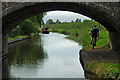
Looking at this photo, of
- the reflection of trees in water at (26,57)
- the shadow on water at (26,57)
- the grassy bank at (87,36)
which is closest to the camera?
the shadow on water at (26,57)

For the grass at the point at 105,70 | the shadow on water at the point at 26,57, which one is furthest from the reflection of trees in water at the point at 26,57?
the grass at the point at 105,70

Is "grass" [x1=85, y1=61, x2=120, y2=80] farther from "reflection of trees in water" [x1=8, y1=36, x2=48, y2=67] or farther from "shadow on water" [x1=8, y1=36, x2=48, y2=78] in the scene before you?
"reflection of trees in water" [x1=8, y1=36, x2=48, y2=67]

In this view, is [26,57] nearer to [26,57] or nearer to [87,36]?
[26,57]

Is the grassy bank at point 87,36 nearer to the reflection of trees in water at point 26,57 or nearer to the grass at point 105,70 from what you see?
the reflection of trees in water at point 26,57

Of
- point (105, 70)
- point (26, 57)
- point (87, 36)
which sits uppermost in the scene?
point (87, 36)

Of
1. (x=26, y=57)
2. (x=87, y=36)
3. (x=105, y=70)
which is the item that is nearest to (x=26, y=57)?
(x=26, y=57)

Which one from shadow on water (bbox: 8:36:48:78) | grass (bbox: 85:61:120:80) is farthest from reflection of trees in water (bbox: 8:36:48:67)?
grass (bbox: 85:61:120:80)

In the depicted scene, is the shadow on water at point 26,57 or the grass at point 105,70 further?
the shadow on water at point 26,57

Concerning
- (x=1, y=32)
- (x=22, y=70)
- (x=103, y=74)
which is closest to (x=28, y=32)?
(x=1, y=32)

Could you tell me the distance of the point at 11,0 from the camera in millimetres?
9086

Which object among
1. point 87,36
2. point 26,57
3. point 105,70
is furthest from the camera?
point 87,36

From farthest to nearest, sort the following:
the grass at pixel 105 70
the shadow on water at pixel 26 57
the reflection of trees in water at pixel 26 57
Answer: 1. the reflection of trees in water at pixel 26 57
2. the shadow on water at pixel 26 57
3. the grass at pixel 105 70

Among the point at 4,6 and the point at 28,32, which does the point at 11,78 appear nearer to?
the point at 4,6

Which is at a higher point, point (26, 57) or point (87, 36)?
point (87, 36)
